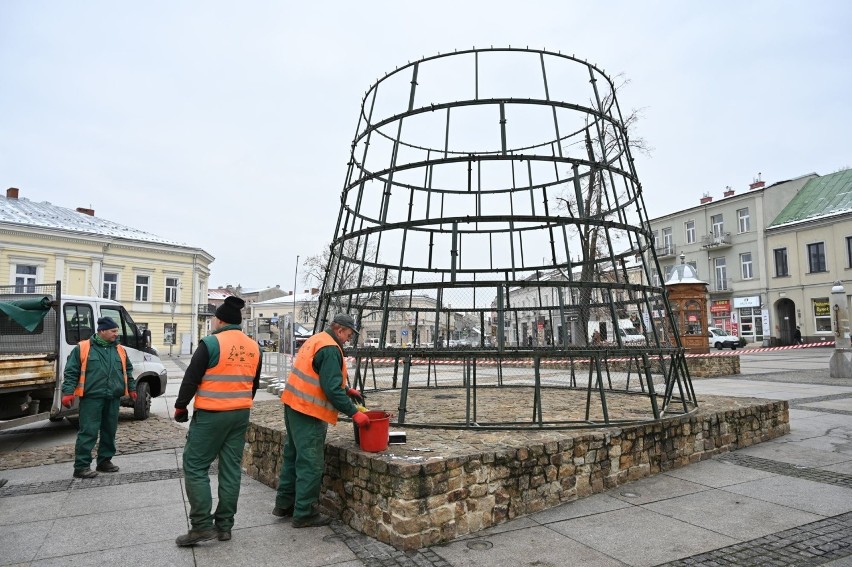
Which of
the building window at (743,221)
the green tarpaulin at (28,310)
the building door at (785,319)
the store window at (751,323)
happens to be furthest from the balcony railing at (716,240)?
the green tarpaulin at (28,310)

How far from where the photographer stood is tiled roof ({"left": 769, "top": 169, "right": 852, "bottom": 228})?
3350 centimetres

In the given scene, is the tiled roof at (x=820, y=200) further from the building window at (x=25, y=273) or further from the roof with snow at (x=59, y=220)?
the building window at (x=25, y=273)

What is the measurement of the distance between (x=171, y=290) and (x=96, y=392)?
4091 cm

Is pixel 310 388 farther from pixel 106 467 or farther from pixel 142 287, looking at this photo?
pixel 142 287

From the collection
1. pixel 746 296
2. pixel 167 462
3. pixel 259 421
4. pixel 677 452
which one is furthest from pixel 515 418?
pixel 746 296

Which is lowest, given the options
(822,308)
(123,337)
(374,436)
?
(374,436)

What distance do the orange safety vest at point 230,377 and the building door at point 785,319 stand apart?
131ft

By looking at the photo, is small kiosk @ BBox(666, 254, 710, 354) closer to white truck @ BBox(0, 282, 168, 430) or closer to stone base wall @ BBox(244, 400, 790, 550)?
stone base wall @ BBox(244, 400, 790, 550)

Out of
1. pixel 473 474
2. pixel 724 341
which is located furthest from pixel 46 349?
pixel 724 341

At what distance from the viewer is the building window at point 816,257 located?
33.3m

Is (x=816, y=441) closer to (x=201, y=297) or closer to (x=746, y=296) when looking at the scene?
(x=746, y=296)

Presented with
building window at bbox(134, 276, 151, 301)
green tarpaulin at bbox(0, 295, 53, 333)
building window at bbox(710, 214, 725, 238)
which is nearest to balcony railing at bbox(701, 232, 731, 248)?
building window at bbox(710, 214, 725, 238)

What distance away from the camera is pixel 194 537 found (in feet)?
13.0

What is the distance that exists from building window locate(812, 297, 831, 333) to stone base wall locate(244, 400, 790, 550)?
34425mm
